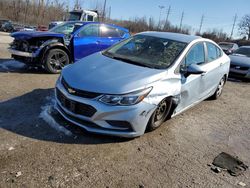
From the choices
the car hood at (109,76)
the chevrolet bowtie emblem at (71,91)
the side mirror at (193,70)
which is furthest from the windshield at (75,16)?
the chevrolet bowtie emblem at (71,91)

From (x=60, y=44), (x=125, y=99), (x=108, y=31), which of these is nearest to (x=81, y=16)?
(x=108, y=31)

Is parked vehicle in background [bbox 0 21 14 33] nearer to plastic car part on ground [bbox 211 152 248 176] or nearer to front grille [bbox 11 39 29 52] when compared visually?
front grille [bbox 11 39 29 52]

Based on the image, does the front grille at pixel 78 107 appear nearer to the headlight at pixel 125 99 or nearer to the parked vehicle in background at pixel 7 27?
the headlight at pixel 125 99

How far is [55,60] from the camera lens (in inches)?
280

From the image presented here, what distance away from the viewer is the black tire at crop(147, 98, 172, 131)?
3.74 m

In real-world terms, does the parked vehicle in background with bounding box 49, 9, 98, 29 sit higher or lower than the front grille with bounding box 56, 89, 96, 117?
higher

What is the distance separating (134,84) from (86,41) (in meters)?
4.58

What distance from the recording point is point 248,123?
516cm

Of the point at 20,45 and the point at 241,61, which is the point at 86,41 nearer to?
the point at 20,45

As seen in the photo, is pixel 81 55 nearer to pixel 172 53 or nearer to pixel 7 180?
pixel 172 53

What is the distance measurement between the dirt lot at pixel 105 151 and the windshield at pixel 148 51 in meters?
1.16

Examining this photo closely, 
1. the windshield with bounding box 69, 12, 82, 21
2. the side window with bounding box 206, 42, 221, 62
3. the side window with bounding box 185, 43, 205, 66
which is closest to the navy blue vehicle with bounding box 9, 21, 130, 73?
the side window with bounding box 206, 42, 221, 62

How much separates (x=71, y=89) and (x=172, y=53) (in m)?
1.93

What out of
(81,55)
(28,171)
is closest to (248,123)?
(28,171)
